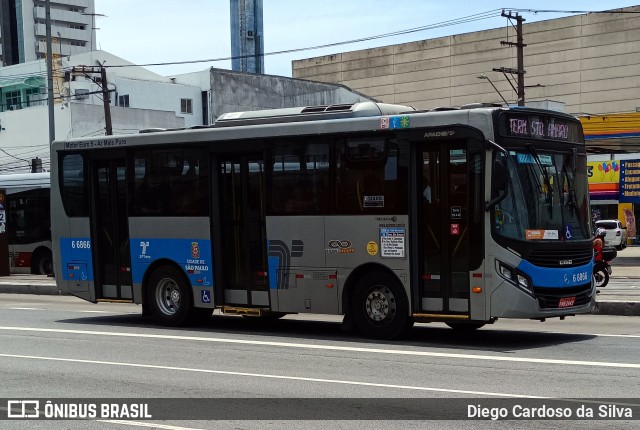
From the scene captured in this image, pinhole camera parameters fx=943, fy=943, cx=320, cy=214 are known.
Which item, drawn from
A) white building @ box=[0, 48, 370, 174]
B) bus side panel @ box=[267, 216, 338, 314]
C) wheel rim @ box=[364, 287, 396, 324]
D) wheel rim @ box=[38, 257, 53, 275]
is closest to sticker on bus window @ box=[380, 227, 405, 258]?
wheel rim @ box=[364, 287, 396, 324]

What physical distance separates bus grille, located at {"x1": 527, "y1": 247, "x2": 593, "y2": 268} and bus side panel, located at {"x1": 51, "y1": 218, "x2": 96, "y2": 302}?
8.38 meters

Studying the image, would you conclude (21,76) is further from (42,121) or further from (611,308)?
(611,308)

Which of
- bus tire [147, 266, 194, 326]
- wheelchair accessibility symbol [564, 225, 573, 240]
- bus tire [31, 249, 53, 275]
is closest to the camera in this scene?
wheelchair accessibility symbol [564, 225, 573, 240]

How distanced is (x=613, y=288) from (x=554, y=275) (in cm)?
1104

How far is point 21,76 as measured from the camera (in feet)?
253

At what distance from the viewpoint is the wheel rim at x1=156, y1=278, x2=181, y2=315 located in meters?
16.2

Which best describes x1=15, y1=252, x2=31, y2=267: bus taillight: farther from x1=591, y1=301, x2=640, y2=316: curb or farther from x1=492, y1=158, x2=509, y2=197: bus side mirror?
x1=492, y1=158, x2=509, y2=197: bus side mirror

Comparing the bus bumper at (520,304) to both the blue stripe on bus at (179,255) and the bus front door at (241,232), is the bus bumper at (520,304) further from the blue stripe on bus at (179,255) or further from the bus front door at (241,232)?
the blue stripe on bus at (179,255)

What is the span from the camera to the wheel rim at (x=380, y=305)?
13.4 meters

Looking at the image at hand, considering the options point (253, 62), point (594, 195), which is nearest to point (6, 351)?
point (594, 195)

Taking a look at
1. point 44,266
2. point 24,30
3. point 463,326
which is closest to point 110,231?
point 463,326

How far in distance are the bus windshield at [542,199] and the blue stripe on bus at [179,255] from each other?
5239mm

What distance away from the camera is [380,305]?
13.6m

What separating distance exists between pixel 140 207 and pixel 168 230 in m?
0.77
